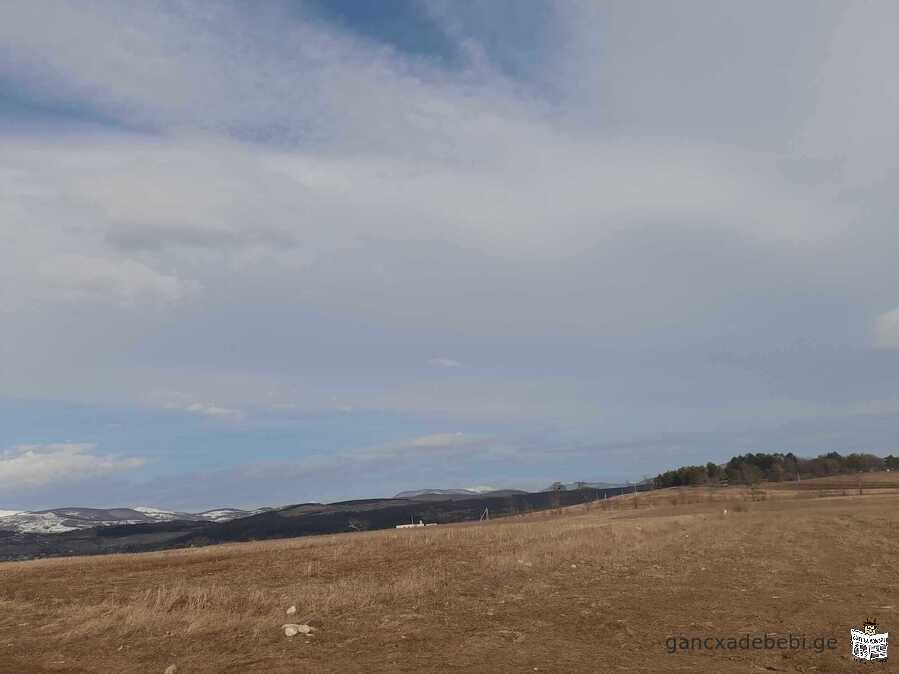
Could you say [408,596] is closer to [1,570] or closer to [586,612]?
[586,612]

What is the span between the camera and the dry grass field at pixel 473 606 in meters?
12.5

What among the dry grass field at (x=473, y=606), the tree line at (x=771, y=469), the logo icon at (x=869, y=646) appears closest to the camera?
the logo icon at (x=869, y=646)

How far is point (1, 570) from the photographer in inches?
1191

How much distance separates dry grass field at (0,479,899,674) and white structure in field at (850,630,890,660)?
24cm

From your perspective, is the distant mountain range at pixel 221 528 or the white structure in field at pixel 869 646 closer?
the white structure in field at pixel 869 646

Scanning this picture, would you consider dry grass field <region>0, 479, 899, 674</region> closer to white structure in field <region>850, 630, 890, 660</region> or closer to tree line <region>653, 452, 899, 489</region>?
white structure in field <region>850, 630, 890, 660</region>

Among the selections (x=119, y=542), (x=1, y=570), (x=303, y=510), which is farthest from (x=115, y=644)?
(x=303, y=510)

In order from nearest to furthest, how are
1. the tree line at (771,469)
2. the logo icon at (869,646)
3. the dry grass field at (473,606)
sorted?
the logo icon at (869,646) → the dry grass field at (473,606) → the tree line at (771,469)

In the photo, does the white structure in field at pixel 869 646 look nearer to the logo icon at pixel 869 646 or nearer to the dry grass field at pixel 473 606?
the logo icon at pixel 869 646

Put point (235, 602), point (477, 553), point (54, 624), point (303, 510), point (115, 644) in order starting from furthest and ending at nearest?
point (303, 510)
point (477, 553)
point (235, 602)
point (54, 624)
point (115, 644)

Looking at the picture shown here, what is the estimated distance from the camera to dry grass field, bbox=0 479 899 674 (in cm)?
1246

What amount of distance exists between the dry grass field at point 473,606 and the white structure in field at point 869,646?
0.24 meters

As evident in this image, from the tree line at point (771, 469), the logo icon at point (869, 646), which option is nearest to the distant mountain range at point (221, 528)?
the tree line at point (771, 469)

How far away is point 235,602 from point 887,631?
14870 mm
